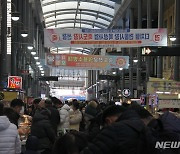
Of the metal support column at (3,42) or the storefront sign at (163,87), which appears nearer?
the storefront sign at (163,87)

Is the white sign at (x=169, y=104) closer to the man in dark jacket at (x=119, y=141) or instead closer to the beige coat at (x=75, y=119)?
the beige coat at (x=75, y=119)

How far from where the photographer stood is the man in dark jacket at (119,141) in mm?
3682

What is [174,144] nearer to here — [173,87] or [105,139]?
[105,139]

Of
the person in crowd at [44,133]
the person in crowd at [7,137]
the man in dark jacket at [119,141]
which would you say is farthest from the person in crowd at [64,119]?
the man in dark jacket at [119,141]

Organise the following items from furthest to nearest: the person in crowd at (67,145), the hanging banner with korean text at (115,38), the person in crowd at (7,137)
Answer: the hanging banner with korean text at (115,38), the person in crowd at (7,137), the person in crowd at (67,145)

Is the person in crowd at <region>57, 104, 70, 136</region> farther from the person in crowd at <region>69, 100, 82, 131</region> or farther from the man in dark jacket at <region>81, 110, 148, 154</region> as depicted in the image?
the man in dark jacket at <region>81, 110, 148, 154</region>

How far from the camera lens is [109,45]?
23.1m

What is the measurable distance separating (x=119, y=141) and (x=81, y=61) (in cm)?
2793

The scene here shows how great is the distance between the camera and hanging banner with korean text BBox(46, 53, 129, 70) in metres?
31.2

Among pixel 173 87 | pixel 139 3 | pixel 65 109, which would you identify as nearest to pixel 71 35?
pixel 173 87

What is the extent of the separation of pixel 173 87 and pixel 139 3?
22.4 m

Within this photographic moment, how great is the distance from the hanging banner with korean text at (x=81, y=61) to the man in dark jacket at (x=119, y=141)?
2741 cm

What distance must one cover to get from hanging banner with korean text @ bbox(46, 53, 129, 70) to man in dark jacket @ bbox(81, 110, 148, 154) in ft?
89.9

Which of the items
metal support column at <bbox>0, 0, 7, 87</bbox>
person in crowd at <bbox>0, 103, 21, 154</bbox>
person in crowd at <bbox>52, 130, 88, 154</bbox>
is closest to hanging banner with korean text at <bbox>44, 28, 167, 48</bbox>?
metal support column at <bbox>0, 0, 7, 87</bbox>
